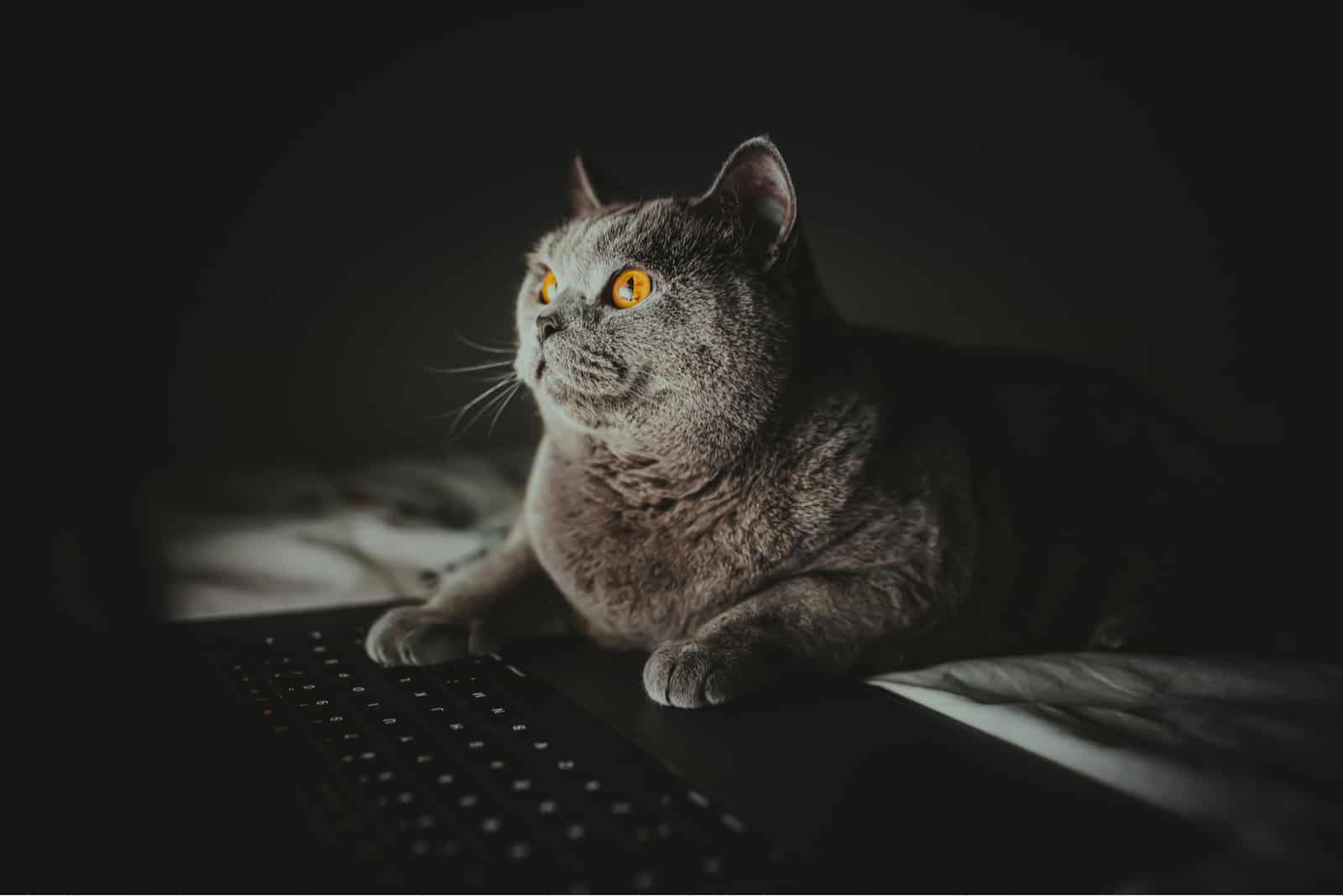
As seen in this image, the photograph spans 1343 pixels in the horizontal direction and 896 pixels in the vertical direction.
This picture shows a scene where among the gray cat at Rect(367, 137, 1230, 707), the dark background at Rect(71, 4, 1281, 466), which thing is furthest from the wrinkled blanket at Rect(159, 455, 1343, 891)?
the dark background at Rect(71, 4, 1281, 466)

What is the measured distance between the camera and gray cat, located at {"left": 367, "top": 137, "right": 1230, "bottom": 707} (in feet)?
3.14

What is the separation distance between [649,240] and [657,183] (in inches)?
47.0

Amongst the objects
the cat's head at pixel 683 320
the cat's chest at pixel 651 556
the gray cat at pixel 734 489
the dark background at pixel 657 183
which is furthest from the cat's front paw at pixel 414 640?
the dark background at pixel 657 183

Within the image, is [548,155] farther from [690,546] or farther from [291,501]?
[690,546]

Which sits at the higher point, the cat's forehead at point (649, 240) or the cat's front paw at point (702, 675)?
the cat's forehead at point (649, 240)

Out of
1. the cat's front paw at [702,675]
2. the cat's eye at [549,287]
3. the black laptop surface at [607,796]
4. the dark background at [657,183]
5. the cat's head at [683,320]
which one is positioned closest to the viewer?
the black laptop surface at [607,796]

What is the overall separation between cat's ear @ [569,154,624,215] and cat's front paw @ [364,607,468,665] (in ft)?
1.72

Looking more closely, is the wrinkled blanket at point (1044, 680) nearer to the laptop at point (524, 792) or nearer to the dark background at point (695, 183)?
the laptop at point (524, 792)

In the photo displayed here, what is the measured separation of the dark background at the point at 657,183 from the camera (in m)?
1.82

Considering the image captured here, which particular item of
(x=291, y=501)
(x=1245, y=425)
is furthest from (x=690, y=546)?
Answer: (x=1245, y=425)

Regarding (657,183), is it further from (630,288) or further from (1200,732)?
(1200,732)

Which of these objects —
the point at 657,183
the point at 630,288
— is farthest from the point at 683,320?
the point at 657,183

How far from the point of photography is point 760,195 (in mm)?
1012

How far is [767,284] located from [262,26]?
4.23ft
